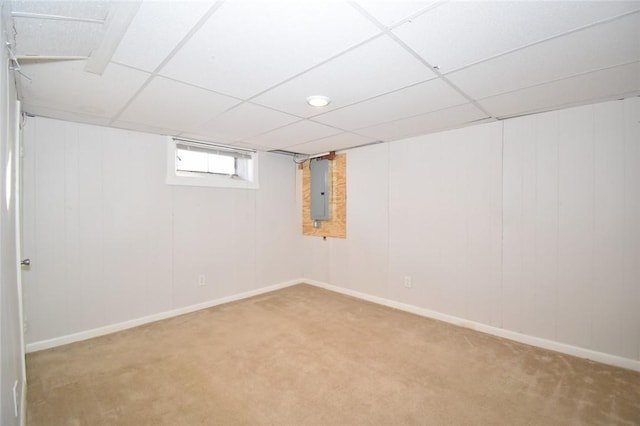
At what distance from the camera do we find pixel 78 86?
2.06 m

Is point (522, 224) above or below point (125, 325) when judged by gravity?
above

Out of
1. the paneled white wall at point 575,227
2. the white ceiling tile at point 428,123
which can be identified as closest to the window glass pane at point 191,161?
the white ceiling tile at point 428,123

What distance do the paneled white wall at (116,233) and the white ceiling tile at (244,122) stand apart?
77cm

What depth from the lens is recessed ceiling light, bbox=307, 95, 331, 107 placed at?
2.24 m

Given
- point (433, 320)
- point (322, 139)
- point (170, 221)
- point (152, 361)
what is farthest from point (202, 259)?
point (433, 320)

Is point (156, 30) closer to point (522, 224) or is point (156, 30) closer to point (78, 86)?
point (78, 86)

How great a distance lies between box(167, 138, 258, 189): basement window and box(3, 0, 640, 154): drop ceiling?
0.87 meters

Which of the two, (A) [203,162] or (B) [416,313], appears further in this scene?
(A) [203,162]

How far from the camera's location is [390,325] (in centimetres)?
321

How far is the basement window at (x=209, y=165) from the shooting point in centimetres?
359

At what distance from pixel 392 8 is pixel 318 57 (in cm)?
51

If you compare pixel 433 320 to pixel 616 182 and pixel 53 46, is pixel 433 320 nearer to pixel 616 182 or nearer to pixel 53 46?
pixel 616 182

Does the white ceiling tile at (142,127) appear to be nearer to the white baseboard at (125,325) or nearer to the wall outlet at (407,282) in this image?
the white baseboard at (125,325)

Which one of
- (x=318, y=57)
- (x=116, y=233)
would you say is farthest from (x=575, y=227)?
(x=116, y=233)
